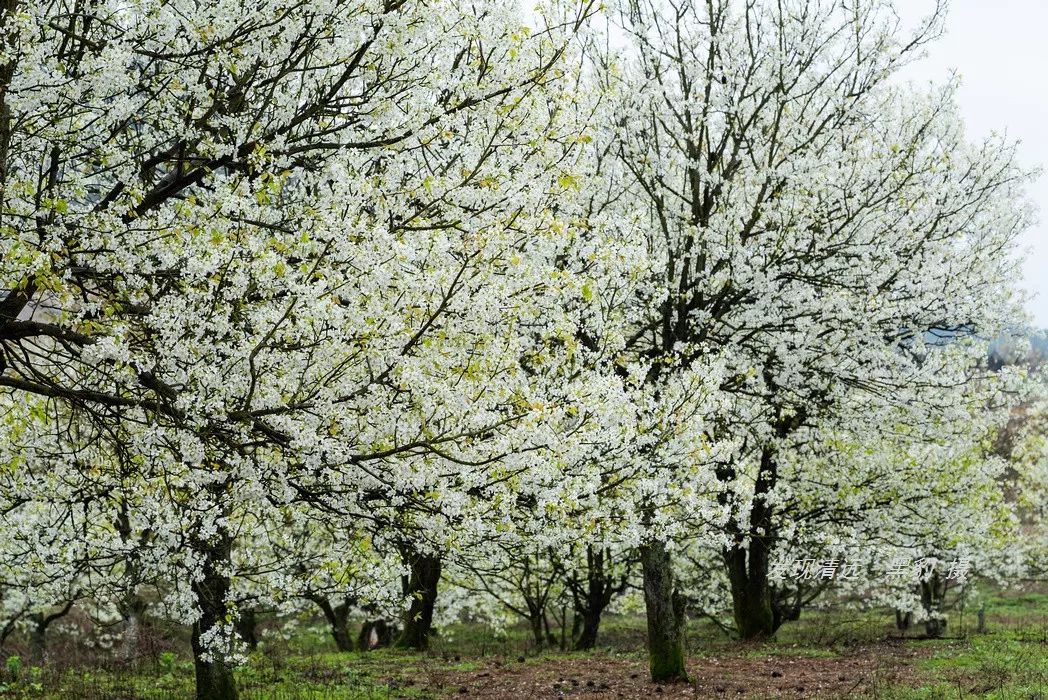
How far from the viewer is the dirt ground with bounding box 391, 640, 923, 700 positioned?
13984 millimetres

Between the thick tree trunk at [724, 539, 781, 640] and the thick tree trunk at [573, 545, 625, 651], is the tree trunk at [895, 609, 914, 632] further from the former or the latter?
the thick tree trunk at [573, 545, 625, 651]

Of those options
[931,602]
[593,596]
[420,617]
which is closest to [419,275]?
[593,596]

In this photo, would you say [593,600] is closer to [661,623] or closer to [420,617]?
[420,617]

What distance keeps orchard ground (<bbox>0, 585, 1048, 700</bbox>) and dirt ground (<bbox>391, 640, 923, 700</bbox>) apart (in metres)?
0.02

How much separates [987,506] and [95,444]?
23.7m

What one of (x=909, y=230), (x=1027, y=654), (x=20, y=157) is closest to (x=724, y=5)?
(x=909, y=230)

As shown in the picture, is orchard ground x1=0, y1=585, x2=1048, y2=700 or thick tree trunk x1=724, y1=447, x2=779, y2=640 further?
thick tree trunk x1=724, y1=447, x2=779, y2=640

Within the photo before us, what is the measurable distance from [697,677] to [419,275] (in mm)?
10861

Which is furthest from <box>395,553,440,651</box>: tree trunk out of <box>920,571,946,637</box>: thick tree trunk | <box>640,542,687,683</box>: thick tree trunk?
<box>920,571,946,637</box>: thick tree trunk

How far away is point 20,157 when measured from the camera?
28.0ft

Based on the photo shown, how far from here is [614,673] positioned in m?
17.1

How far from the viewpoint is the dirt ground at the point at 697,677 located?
14.0 m

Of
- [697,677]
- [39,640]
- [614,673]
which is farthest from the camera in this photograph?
[39,640]

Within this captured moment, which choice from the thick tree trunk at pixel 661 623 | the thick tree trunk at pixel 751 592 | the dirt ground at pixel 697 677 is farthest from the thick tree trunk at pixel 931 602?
the thick tree trunk at pixel 661 623
